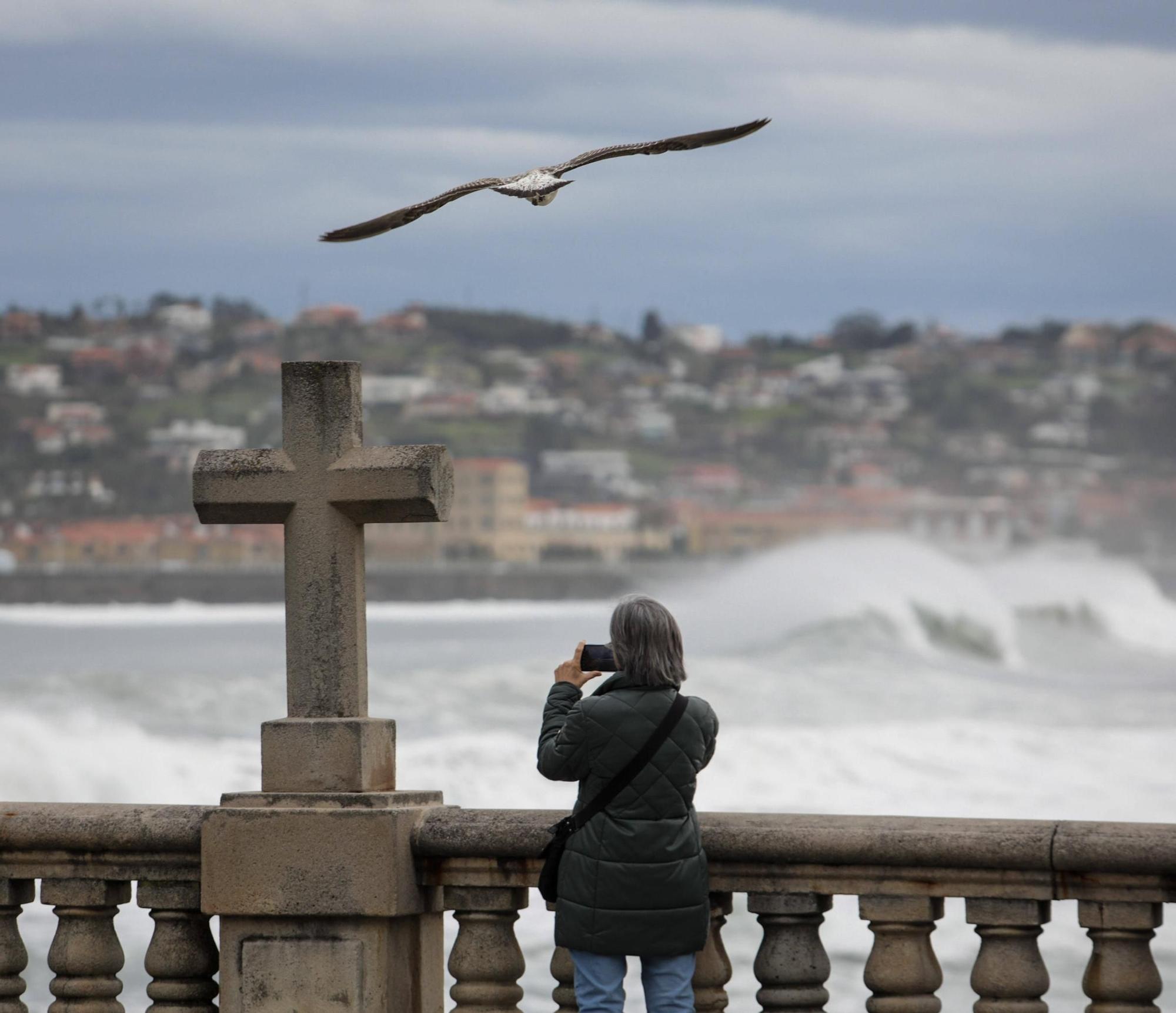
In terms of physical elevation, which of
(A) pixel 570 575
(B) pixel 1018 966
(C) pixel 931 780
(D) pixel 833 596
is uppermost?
(A) pixel 570 575

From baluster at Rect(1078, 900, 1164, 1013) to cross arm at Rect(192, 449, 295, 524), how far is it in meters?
2.12

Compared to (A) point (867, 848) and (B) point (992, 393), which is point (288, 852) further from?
(B) point (992, 393)

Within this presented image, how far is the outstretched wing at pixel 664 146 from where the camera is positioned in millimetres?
5246

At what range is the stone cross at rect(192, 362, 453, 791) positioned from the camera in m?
4.76

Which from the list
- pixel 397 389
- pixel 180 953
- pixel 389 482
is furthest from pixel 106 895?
pixel 397 389

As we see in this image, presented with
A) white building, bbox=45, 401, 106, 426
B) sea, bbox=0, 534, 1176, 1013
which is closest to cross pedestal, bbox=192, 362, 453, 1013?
sea, bbox=0, 534, 1176, 1013

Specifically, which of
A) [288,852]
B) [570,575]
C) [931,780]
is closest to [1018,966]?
[288,852]

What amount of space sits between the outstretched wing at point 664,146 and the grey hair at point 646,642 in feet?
4.72

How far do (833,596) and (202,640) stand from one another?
23.3 m

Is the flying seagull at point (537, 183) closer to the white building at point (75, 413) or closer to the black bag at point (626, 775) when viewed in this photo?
the black bag at point (626, 775)

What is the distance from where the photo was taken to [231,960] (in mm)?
4770

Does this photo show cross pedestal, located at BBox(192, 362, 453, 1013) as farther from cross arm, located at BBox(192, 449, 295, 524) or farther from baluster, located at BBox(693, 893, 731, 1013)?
baluster, located at BBox(693, 893, 731, 1013)

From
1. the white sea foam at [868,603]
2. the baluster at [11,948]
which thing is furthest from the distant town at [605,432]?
the baluster at [11,948]

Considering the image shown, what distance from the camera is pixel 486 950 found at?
4.83 m
